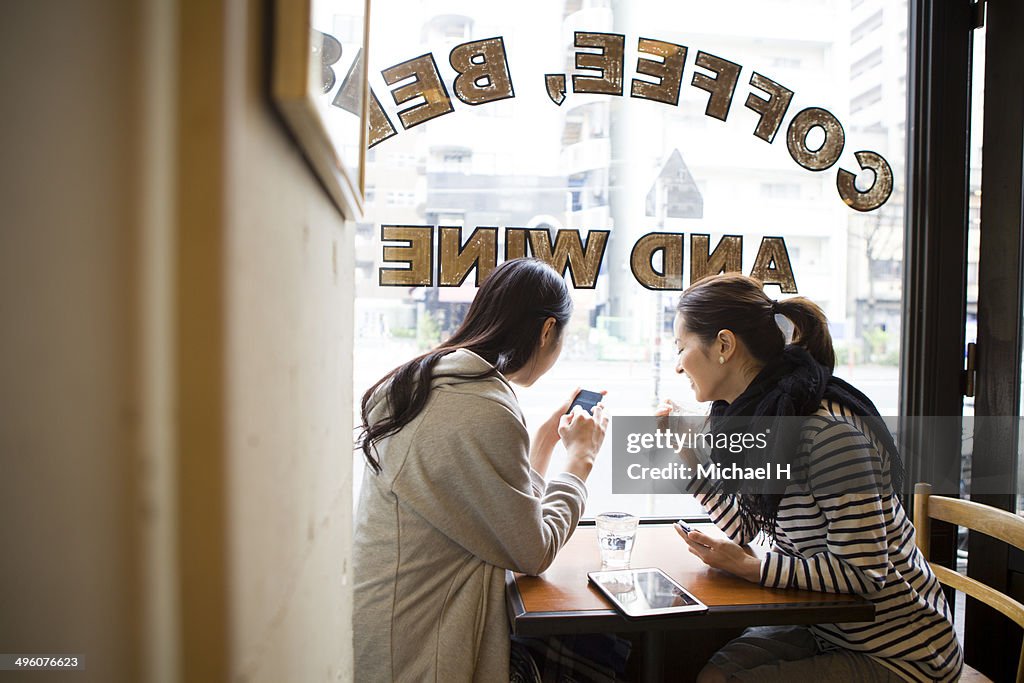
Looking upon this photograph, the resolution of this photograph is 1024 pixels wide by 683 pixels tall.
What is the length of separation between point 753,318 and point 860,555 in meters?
0.61

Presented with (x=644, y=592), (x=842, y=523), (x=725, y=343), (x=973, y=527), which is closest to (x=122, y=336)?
(x=644, y=592)

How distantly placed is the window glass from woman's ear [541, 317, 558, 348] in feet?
1.05

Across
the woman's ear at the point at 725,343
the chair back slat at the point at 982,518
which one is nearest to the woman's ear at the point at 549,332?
the woman's ear at the point at 725,343

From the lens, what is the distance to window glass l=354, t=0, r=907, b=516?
6.11 ft

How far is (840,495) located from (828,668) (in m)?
0.38

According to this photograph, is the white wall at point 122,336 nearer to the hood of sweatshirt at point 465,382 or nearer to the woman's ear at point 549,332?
the hood of sweatshirt at point 465,382

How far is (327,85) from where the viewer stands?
20.7 inches

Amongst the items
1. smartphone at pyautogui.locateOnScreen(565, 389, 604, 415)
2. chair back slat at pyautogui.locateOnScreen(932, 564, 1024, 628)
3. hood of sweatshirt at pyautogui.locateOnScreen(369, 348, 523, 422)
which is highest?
hood of sweatshirt at pyautogui.locateOnScreen(369, 348, 523, 422)

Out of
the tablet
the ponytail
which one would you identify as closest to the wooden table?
the tablet

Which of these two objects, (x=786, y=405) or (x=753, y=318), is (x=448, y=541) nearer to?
(x=786, y=405)

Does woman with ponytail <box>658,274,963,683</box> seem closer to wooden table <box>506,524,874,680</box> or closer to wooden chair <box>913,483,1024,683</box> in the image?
wooden table <box>506,524,874,680</box>

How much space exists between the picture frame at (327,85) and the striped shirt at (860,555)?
3.65ft

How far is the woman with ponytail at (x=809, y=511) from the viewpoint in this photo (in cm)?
134

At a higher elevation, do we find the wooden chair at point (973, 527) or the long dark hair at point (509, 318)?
the long dark hair at point (509, 318)
